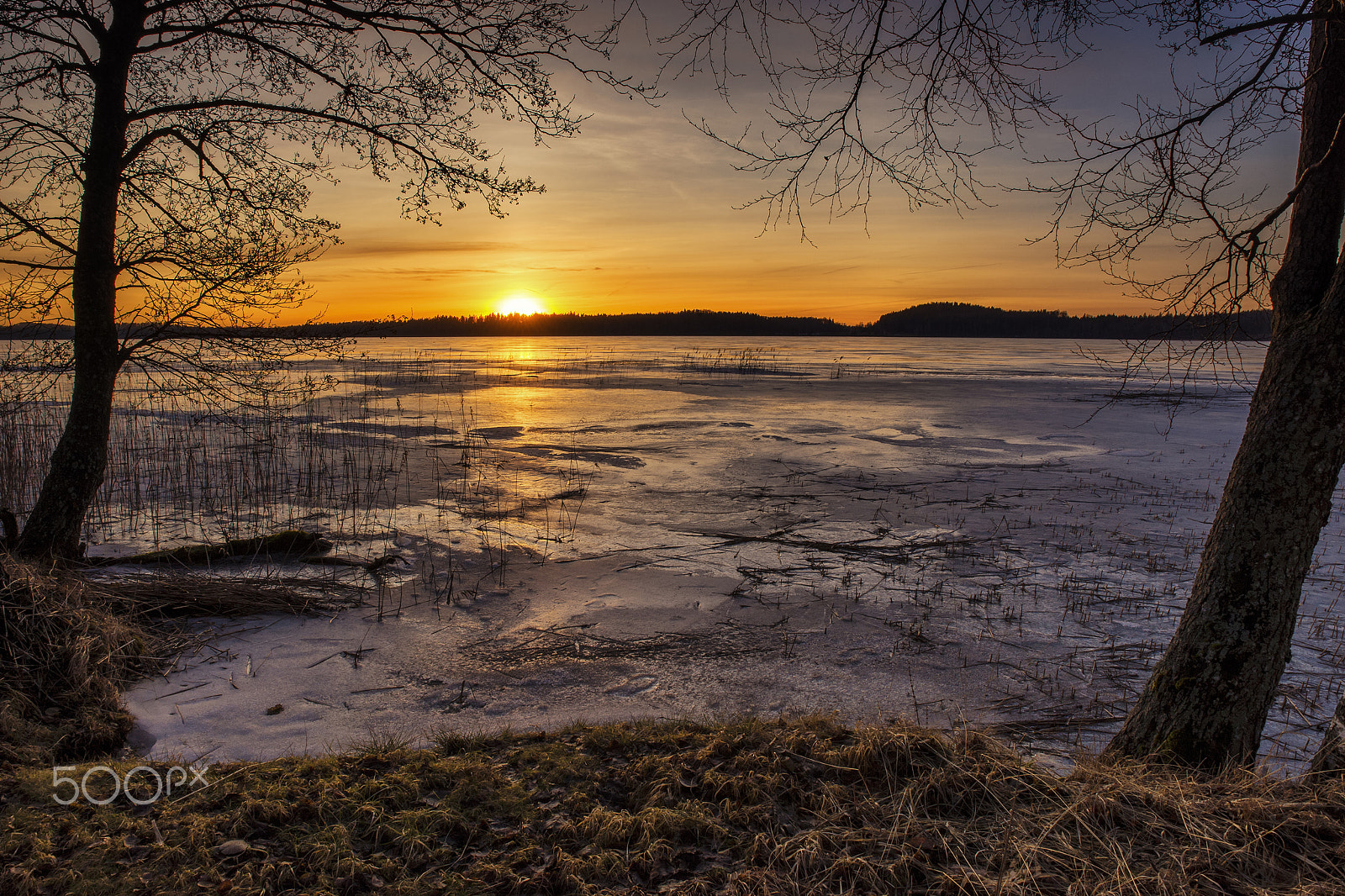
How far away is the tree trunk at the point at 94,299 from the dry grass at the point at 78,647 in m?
0.56

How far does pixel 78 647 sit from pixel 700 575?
15.5ft

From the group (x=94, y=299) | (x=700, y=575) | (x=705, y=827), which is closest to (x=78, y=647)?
(x=94, y=299)

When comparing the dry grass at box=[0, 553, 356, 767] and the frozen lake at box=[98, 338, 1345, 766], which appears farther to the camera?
the frozen lake at box=[98, 338, 1345, 766]

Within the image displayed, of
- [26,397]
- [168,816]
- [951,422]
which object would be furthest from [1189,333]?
[951,422]

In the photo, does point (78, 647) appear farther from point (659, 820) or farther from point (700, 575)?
point (700, 575)

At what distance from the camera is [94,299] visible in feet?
17.1

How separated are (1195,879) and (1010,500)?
7849 millimetres

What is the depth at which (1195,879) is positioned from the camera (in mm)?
2566

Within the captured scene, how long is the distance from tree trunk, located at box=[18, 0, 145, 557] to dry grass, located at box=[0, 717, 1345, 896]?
10.2 ft

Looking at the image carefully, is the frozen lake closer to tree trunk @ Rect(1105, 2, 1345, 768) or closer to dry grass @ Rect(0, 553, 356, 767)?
dry grass @ Rect(0, 553, 356, 767)

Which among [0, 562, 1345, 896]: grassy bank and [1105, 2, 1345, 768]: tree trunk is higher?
[1105, 2, 1345, 768]: tree trunk

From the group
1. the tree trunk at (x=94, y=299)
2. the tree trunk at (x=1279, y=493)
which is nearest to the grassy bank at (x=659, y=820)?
the tree trunk at (x=1279, y=493)

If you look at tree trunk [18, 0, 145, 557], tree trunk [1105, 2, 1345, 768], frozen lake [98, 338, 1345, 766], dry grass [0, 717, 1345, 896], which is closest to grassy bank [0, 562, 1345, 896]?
dry grass [0, 717, 1345, 896]

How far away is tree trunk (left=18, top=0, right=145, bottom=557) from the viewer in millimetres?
5168
